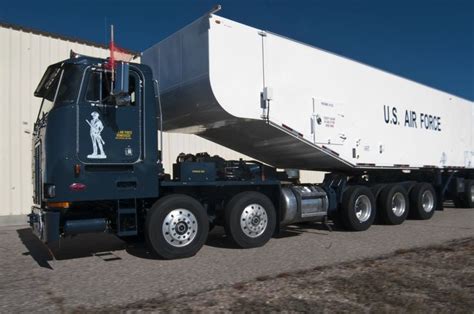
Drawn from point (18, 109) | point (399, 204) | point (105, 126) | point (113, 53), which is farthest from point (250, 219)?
point (18, 109)

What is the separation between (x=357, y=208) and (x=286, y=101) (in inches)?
132

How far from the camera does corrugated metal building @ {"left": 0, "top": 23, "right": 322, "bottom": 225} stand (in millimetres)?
13781

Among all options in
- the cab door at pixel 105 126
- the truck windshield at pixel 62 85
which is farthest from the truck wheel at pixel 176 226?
the truck windshield at pixel 62 85

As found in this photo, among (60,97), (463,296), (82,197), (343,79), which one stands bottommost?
(463,296)

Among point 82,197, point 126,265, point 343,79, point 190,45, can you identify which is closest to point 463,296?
point 126,265

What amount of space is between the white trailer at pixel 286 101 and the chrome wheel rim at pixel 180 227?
6.50 ft

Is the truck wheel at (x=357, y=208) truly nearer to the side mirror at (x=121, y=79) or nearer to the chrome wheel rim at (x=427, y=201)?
the chrome wheel rim at (x=427, y=201)

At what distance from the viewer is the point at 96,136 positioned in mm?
7391

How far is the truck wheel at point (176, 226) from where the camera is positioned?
766 cm

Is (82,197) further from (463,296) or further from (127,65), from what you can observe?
(463,296)

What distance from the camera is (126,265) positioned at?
7.51 metres

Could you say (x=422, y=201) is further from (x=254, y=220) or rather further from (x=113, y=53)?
(x=113, y=53)

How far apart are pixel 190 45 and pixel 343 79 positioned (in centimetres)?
400

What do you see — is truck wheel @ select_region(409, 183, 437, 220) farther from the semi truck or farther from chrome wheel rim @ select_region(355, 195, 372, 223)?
chrome wheel rim @ select_region(355, 195, 372, 223)
